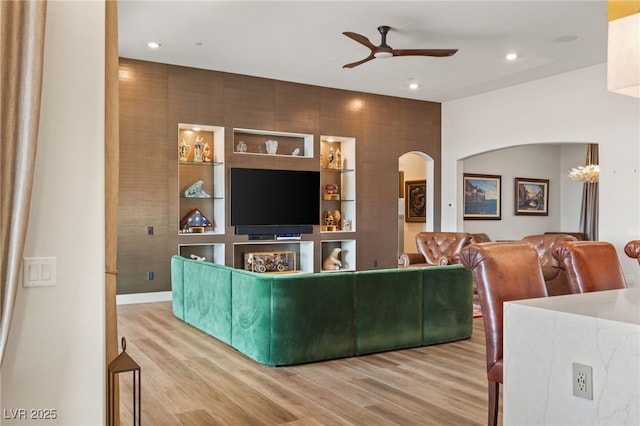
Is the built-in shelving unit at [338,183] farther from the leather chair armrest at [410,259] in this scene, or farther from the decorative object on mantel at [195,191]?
the decorative object on mantel at [195,191]

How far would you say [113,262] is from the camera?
7.28ft

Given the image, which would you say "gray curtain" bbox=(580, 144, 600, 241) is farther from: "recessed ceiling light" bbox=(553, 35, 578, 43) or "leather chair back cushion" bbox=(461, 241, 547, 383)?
"leather chair back cushion" bbox=(461, 241, 547, 383)

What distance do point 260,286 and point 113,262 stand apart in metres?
2.17

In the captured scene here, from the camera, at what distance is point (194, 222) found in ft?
26.3

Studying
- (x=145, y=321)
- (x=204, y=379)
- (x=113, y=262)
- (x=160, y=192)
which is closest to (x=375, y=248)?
(x=160, y=192)

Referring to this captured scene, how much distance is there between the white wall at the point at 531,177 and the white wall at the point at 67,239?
9.36m

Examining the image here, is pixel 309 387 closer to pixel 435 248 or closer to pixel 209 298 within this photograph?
pixel 209 298

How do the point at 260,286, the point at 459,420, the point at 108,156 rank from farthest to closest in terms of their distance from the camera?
1. the point at 260,286
2. the point at 459,420
3. the point at 108,156

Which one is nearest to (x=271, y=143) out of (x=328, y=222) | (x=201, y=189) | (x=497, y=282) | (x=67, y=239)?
(x=201, y=189)

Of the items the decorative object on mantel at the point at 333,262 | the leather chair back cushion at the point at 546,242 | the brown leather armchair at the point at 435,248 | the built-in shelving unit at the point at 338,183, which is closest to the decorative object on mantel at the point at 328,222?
the built-in shelving unit at the point at 338,183

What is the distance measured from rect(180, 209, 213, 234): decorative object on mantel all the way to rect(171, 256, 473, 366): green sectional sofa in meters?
2.60

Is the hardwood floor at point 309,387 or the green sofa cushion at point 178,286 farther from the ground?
the green sofa cushion at point 178,286

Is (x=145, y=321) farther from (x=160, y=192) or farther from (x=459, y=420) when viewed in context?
(x=459, y=420)

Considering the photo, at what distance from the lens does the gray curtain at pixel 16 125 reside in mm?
1844
